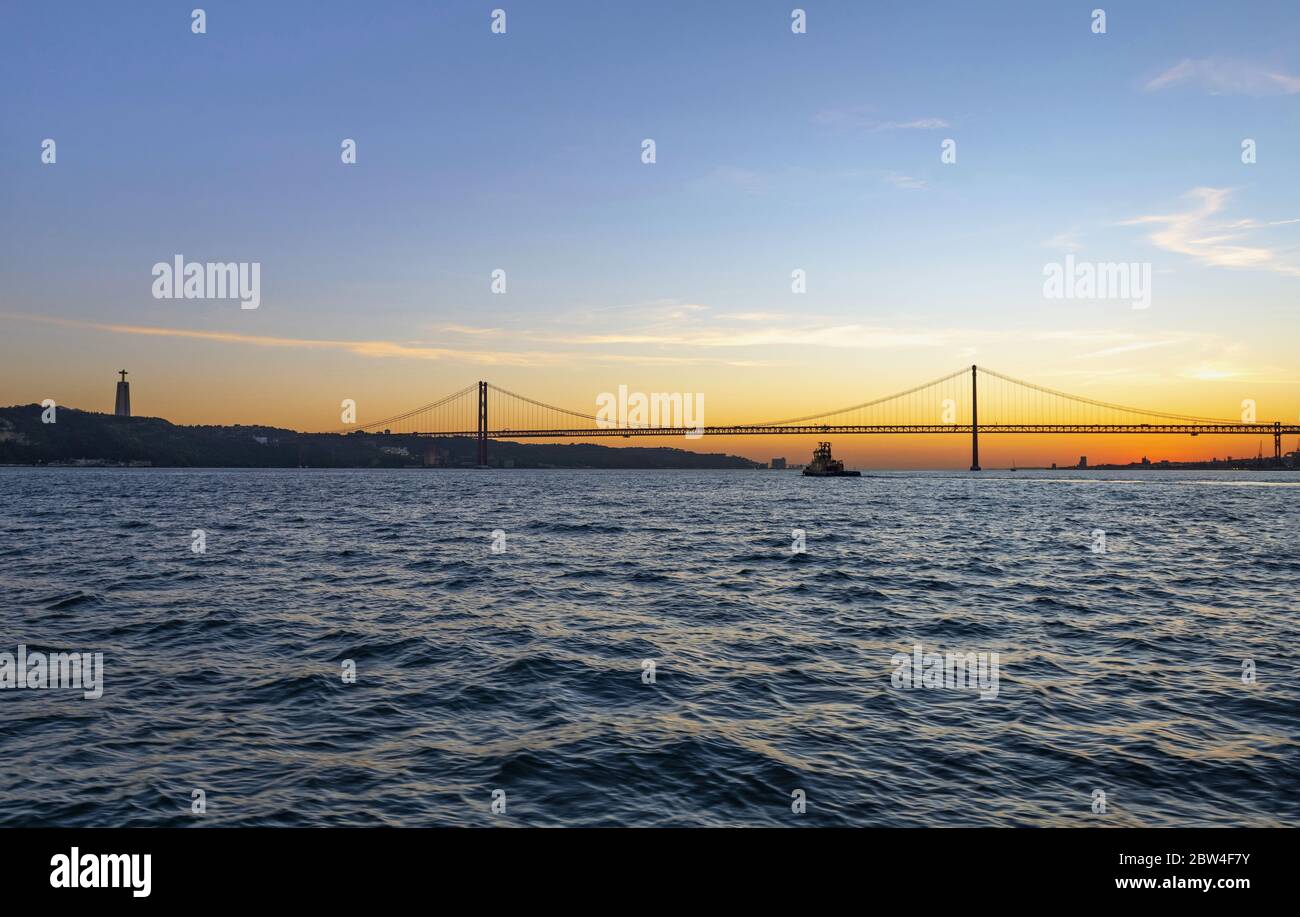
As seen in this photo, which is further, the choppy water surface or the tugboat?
the tugboat

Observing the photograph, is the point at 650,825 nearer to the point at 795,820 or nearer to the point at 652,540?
the point at 795,820

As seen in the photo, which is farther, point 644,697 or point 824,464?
point 824,464

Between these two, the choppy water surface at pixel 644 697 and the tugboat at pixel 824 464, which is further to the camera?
the tugboat at pixel 824 464

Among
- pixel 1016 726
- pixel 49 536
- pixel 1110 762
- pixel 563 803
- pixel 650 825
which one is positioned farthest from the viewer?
pixel 49 536

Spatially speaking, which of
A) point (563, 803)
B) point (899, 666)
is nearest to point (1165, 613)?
point (899, 666)
